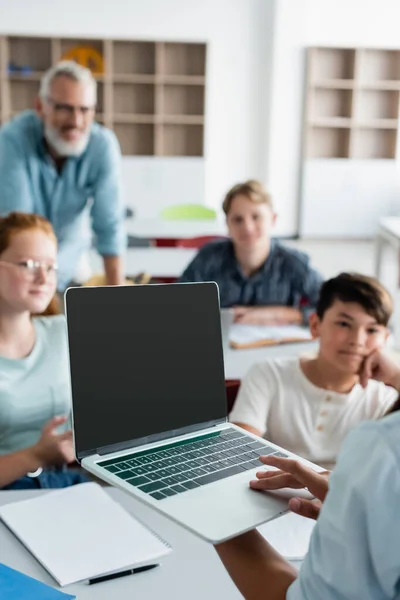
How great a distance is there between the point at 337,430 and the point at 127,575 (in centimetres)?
78

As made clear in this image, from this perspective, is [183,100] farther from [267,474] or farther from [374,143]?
[267,474]

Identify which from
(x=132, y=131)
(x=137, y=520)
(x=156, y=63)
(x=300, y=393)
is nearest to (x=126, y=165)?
(x=132, y=131)

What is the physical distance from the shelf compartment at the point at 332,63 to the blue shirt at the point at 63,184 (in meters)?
4.90

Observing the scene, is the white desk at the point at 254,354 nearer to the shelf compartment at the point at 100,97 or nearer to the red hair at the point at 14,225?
the red hair at the point at 14,225

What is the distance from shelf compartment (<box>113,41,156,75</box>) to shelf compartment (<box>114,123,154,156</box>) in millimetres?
553

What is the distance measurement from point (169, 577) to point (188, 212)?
4.16 m

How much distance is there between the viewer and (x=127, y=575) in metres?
1.04

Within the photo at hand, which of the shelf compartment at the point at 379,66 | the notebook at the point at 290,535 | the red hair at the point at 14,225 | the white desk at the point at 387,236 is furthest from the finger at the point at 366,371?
the shelf compartment at the point at 379,66

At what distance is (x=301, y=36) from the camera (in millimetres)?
7094

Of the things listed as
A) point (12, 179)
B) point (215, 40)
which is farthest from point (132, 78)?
point (12, 179)

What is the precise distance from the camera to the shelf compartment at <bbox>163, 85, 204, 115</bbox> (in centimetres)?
719

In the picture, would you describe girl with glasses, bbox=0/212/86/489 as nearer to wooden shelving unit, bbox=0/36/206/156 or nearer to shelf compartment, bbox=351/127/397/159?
wooden shelving unit, bbox=0/36/206/156

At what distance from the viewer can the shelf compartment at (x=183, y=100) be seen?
719 cm

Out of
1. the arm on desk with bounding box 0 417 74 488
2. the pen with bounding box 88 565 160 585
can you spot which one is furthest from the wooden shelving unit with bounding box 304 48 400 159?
the pen with bounding box 88 565 160 585
